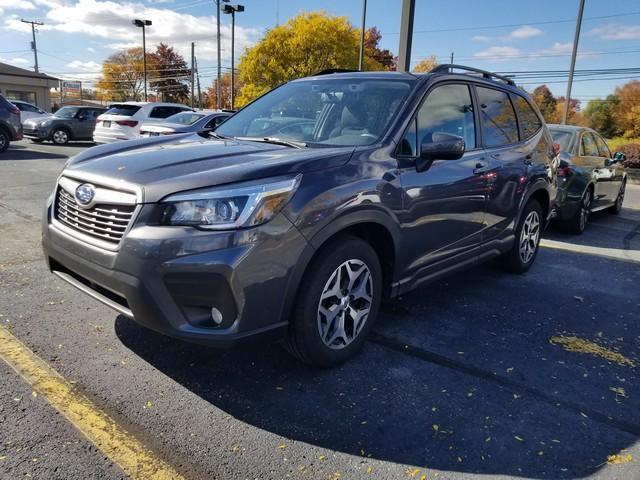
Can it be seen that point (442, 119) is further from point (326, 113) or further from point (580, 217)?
point (580, 217)

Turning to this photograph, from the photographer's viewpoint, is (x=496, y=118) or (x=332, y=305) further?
(x=496, y=118)

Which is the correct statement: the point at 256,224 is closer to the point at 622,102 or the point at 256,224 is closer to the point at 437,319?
the point at 437,319

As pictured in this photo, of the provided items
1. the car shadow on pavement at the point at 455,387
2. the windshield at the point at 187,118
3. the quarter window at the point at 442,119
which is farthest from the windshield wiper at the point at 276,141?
the windshield at the point at 187,118

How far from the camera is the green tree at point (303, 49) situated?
34281 mm

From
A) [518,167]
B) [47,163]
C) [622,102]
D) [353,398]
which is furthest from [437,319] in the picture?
[622,102]

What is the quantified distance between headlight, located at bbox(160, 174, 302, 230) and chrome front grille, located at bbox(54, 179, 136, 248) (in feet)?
0.78

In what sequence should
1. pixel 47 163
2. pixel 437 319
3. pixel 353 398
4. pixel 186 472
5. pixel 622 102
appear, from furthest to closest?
pixel 622 102 → pixel 47 163 → pixel 437 319 → pixel 353 398 → pixel 186 472

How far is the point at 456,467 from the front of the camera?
2.38 meters

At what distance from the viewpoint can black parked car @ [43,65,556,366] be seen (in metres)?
2.52

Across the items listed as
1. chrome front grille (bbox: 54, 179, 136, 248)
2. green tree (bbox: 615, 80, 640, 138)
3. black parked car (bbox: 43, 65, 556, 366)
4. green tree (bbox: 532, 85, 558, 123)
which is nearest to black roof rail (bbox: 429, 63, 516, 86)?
black parked car (bbox: 43, 65, 556, 366)

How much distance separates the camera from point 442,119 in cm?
392

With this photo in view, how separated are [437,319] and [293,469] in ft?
6.95

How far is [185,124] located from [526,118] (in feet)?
28.9

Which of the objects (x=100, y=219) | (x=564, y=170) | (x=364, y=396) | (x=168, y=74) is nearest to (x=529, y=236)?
(x=564, y=170)
